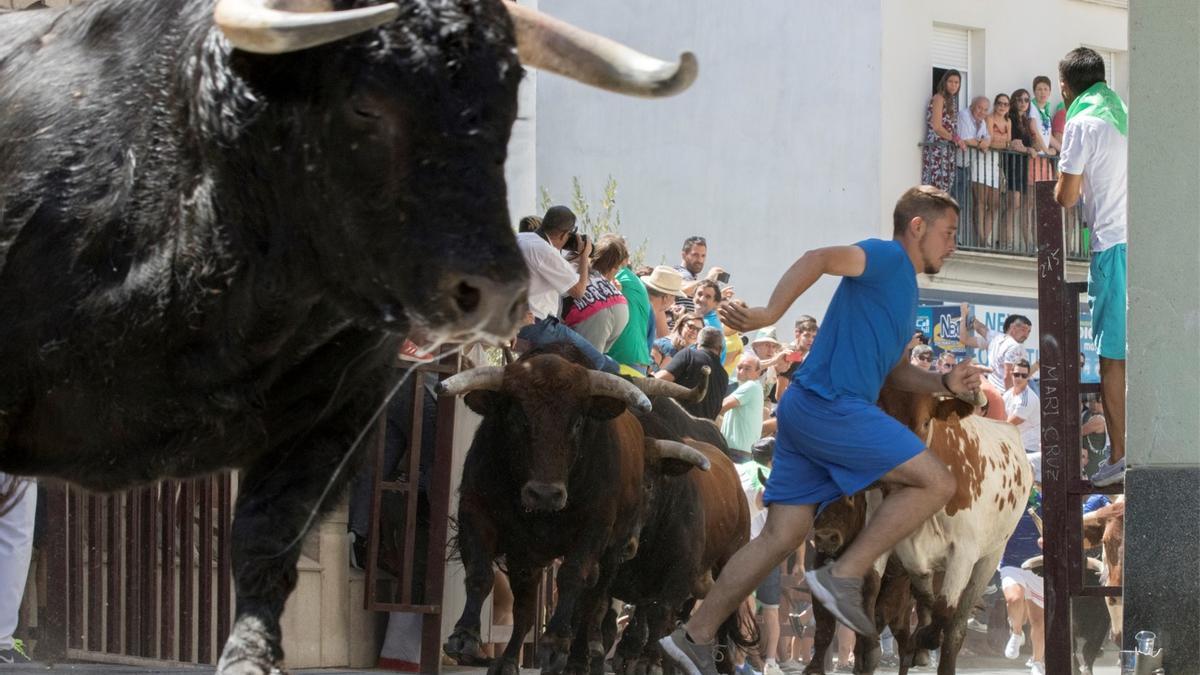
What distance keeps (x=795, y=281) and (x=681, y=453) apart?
7.78 ft

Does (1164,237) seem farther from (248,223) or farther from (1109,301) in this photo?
(248,223)

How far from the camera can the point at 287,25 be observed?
473 cm

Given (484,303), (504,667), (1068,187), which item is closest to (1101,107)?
(1068,187)

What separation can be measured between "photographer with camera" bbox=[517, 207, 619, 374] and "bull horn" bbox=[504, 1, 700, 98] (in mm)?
4047

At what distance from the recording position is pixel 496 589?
1076 cm

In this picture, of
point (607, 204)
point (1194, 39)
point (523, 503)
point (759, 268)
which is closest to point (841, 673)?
point (523, 503)

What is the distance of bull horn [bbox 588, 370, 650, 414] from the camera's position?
30.9 feet

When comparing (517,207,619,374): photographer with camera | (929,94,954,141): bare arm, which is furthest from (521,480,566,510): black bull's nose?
(929,94,954,141): bare arm

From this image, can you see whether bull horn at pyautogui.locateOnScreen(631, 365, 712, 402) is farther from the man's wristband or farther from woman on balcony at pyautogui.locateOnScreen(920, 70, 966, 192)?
woman on balcony at pyautogui.locateOnScreen(920, 70, 966, 192)

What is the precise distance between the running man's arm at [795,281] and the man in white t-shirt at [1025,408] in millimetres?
6340

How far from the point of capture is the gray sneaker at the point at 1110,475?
29.1 ft

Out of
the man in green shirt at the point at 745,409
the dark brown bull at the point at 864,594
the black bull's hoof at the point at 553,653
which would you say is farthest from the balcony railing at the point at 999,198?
the black bull's hoof at the point at 553,653

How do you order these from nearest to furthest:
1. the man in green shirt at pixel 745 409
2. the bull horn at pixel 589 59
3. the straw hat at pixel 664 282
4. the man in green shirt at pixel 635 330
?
the bull horn at pixel 589 59, the man in green shirt at pixel 635 330, the straw hat at pixel 664 282, the man in green shirt at pixel 745 409

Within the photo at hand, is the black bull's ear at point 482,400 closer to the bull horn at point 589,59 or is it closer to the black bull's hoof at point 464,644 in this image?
the black bull's hoof at point 464,644
